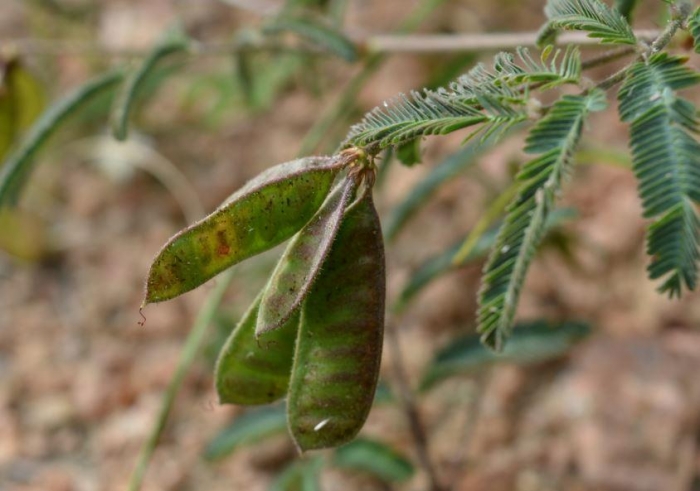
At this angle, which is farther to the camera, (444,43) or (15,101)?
(15,101)

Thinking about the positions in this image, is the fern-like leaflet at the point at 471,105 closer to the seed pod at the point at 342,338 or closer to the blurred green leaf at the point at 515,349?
the seed pod at the point at 342,338

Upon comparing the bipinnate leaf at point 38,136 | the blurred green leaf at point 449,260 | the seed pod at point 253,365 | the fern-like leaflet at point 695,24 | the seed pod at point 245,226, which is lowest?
the seed pod at point 253,365

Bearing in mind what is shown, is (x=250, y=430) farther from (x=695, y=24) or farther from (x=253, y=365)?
(x=695, y=24)

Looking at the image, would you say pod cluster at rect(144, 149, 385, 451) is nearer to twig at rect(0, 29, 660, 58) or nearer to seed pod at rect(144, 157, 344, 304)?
seed pod at rect(144, 157, 344, 304)

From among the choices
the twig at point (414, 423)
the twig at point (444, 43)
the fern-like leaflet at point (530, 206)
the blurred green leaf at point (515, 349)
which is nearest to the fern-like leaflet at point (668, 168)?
the fern-like leaflet at point (530, 206)

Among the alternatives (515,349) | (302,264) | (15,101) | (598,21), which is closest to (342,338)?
(302,264)

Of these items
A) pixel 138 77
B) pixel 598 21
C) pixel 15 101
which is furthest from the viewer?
pixel 15 101
